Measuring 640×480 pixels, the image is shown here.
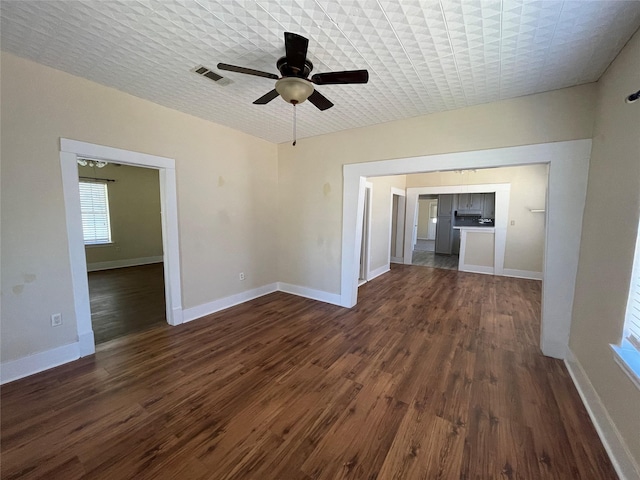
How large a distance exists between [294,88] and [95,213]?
6.95 meters

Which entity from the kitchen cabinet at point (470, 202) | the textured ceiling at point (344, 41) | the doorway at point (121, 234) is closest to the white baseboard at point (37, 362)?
the doorway at point (121, 234)

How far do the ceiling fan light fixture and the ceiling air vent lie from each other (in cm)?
78

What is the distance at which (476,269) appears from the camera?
20.9 ft

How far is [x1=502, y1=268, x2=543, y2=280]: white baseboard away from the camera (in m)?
5.66

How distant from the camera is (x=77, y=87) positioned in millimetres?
2357

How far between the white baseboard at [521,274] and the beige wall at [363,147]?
4.43 meters

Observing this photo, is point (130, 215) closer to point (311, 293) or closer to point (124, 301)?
point (124, 301)

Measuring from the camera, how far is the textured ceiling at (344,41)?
1.55 m

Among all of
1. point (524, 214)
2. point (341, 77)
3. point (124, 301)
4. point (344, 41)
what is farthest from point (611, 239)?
point (124, 301)

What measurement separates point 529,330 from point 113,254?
28.7 ft

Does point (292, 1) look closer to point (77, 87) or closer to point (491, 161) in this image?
point (77, 87)

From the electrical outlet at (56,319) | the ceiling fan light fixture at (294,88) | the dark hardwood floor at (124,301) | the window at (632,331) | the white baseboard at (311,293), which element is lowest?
the dark hardwood floor at (124,301)

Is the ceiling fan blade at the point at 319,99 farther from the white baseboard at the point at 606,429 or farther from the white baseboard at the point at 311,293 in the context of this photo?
the white baseboard at the point at 606,429

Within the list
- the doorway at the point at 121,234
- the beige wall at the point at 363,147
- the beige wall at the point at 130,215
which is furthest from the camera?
the beige wall at the point at 130,215
